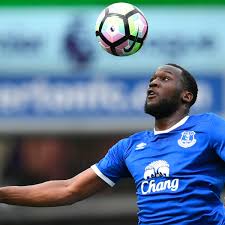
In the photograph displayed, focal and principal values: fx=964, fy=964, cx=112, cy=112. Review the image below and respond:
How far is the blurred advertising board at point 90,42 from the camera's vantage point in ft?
50.7

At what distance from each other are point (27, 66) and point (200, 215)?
8540 mm

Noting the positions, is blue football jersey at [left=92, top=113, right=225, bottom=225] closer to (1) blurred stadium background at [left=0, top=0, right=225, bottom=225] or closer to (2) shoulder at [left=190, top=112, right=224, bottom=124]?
(2) shoulder at [left=190, top=112, right=224, bottom=124]

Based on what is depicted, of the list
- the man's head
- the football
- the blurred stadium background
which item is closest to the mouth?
the man's head

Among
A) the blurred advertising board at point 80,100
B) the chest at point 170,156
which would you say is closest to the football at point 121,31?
the chest at point 170,156

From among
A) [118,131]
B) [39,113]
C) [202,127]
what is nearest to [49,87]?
[39,113]

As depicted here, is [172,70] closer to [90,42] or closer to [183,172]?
[183,172]

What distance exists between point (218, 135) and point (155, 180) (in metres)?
0.62

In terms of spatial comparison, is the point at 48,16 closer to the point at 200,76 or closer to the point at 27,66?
the point at 27,66

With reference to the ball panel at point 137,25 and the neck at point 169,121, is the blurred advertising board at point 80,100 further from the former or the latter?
the neck at point 169,121

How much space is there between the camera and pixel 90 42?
1550cm

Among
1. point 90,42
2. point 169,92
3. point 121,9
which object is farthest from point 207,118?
point 90,42

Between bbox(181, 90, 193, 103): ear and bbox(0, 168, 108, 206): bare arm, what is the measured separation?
1015 mm

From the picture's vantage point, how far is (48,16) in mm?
15422

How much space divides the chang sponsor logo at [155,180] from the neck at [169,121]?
1.22 feet
